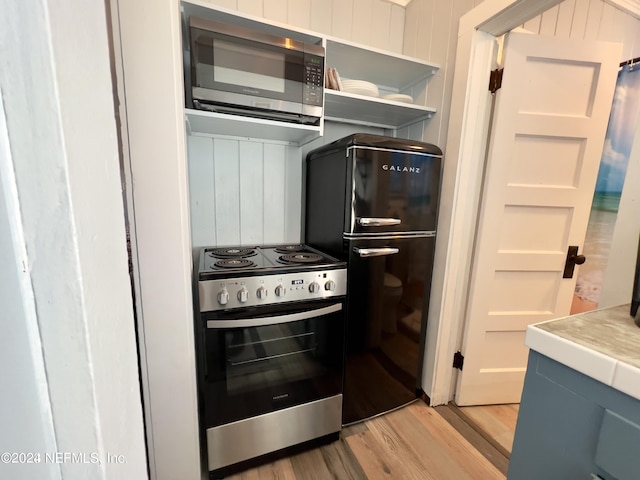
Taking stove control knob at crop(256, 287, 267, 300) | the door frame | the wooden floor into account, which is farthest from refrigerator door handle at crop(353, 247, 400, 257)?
the wooden floor

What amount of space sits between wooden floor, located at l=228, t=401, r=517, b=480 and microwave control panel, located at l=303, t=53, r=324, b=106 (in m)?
1.73

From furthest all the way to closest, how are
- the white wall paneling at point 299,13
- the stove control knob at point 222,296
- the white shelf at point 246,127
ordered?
1. the white wall paneling at point 299,13
2. the white shelf at point 246,127
3. the stove control knob at point 222,296

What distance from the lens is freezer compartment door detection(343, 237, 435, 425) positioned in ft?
4.67

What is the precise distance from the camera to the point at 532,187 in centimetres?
153

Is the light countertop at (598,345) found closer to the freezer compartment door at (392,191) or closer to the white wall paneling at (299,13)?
the freezer compartment door at (392,191)

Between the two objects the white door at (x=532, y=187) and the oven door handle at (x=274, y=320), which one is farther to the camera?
the white door at (x=532, y=187)

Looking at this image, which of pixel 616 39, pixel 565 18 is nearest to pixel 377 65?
pixel 565 18

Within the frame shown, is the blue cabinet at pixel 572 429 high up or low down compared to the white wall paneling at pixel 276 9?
down

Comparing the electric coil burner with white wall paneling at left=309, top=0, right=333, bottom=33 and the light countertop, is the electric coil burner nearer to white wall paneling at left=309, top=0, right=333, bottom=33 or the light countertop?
the light countertop

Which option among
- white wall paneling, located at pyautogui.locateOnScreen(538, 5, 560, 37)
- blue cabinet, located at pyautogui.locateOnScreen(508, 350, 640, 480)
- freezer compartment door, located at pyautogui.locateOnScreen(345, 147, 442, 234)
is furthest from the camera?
white wall paneling, located at pyautogui.locateOnScreen(538, 5, 560, 37)

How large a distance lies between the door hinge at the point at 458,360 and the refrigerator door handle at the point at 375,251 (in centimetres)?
82

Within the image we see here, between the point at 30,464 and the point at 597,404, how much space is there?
1007 millimetres

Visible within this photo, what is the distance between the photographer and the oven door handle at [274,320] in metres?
1.12

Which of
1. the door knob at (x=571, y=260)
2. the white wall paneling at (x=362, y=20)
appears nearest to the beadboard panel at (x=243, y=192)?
the white wall paneling at (x=362, y=20)
